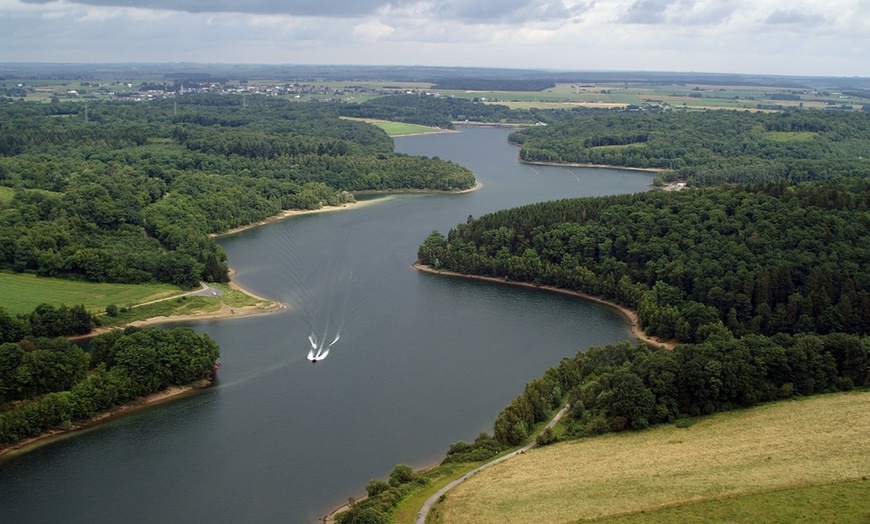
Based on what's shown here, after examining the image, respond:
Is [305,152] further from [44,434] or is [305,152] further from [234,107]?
[44,434]

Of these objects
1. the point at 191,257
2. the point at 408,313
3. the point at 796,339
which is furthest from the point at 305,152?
the point at 796,339

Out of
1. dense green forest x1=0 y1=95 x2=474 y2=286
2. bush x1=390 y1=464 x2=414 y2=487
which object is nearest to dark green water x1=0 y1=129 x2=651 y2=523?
bush x1=390 y1=464 x2=414 y2=487

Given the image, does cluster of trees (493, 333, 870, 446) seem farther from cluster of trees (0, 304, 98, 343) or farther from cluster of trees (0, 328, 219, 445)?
cluster of trees (0, 304, 98, 343)

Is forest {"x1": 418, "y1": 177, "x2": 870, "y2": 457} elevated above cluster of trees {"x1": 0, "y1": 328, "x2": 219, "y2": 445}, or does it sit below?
above

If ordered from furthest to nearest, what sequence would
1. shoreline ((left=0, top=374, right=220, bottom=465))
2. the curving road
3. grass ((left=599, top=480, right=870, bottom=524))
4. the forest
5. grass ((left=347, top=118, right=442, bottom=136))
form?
grass ((left=347, top=118, right=442, bottom=136))
the forest
shoreline ((left=0, top=374, right=220, bottom=465))
the curving road
grass ((left=599, top=480, right=870, bottom=524))

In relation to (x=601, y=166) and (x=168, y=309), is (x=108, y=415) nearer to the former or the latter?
(x=168, y=309)

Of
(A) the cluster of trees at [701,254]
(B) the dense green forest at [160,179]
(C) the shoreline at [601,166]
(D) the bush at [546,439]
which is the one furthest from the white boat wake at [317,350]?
(C) the shoreline at [601,166]
